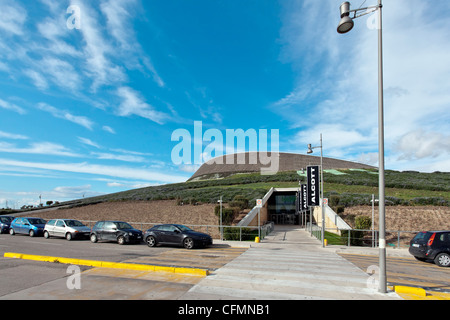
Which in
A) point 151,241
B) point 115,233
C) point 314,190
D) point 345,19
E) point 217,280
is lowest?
point 151,241

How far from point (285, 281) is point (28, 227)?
22140 millimetres

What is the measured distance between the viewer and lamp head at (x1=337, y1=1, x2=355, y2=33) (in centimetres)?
736

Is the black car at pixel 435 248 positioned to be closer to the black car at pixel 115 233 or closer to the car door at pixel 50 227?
the black car at pixel 115 233

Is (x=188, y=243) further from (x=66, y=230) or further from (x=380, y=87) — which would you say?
(x=380, y=87)

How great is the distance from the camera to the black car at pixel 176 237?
14.9m

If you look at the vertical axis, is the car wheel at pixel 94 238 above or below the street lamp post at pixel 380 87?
below

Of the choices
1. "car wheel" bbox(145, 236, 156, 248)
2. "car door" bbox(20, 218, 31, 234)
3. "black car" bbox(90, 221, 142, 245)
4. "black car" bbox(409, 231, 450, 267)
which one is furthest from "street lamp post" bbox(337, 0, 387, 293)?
"car door" bbox(20, 218, 31, 234)

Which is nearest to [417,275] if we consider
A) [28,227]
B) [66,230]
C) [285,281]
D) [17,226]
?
[285,281]

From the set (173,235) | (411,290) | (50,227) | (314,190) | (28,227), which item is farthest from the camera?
(28,227)

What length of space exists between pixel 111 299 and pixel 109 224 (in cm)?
1256

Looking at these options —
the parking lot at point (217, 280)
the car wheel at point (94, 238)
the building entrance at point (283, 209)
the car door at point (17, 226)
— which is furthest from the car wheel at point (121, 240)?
the building entrance at point (283, 209)

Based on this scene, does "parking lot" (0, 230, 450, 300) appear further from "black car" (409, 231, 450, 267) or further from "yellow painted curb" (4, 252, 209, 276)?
"black car" (409, 231, 450, 267)

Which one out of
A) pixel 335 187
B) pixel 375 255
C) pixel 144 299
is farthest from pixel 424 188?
pixel 144 299

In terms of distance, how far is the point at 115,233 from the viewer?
17125 millimetres
